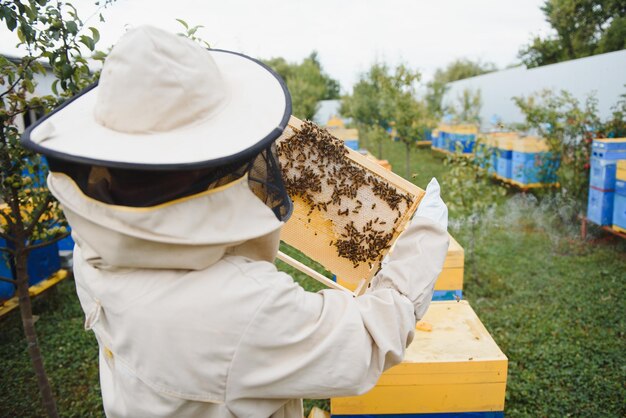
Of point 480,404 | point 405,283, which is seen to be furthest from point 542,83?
point 405,283

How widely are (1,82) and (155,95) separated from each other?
5.95ft

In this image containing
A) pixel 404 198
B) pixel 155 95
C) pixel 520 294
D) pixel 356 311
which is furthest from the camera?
pixel 520 294

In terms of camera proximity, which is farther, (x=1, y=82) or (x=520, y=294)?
(x=520, y=294)

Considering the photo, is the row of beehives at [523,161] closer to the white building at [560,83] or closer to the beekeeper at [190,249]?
the white building at [560,83]

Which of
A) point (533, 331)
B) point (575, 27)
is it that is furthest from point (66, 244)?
point (575, 27)

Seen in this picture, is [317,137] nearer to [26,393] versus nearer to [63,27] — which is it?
[63,27]

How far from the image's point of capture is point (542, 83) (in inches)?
553

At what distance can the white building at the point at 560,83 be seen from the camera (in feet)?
30.3

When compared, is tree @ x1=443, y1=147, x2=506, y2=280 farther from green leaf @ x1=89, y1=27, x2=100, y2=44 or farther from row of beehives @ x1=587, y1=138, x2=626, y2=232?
green leaf @ x1=89, y1=27, x2=100, y2=44

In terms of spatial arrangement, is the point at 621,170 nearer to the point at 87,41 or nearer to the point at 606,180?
the point at 606,180

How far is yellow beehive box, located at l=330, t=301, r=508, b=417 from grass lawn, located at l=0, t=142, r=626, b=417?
97 cm

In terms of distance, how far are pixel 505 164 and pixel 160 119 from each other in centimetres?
1056

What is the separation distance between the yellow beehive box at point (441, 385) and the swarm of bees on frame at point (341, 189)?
76 cm

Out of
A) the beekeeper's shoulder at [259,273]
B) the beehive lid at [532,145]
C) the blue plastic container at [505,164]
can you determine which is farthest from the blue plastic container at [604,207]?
the beekeeper's shoulder at [259,273]
